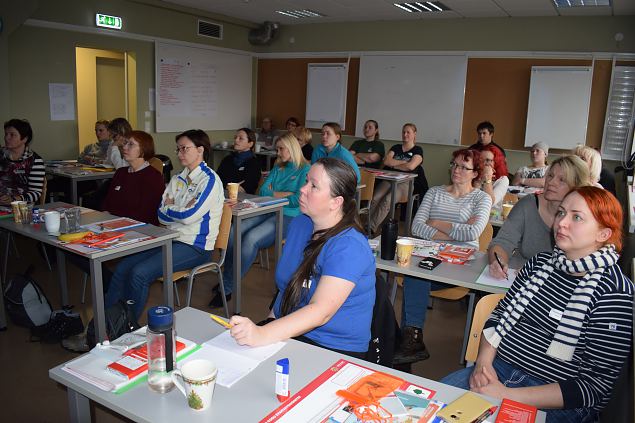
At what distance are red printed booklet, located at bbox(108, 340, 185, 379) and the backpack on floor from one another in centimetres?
201

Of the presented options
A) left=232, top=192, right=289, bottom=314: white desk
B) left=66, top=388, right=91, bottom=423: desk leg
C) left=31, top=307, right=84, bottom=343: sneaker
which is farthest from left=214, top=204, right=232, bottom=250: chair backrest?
left=66, top=388, right=91, bottom=423: desk leg

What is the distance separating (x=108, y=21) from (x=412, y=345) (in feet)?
20.1

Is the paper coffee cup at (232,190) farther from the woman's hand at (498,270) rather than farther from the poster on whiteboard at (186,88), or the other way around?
the poster on whiteboard at (186,88)

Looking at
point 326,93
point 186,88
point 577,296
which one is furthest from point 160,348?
point 326,93

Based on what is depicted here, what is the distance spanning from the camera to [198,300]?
382cm

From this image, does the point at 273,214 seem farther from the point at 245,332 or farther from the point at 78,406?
the point at 78,406

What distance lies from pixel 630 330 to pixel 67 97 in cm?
669

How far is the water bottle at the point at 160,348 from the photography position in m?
1.31

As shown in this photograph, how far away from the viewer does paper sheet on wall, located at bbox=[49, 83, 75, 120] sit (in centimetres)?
627

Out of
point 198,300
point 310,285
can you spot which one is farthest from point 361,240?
point 198,300

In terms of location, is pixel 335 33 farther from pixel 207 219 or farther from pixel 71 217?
pixel 71 217

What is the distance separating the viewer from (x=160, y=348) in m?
1.34

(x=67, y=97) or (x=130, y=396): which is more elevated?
(x=67, y=97)

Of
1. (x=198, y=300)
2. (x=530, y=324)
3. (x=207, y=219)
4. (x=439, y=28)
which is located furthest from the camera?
(x=439, y=28)
